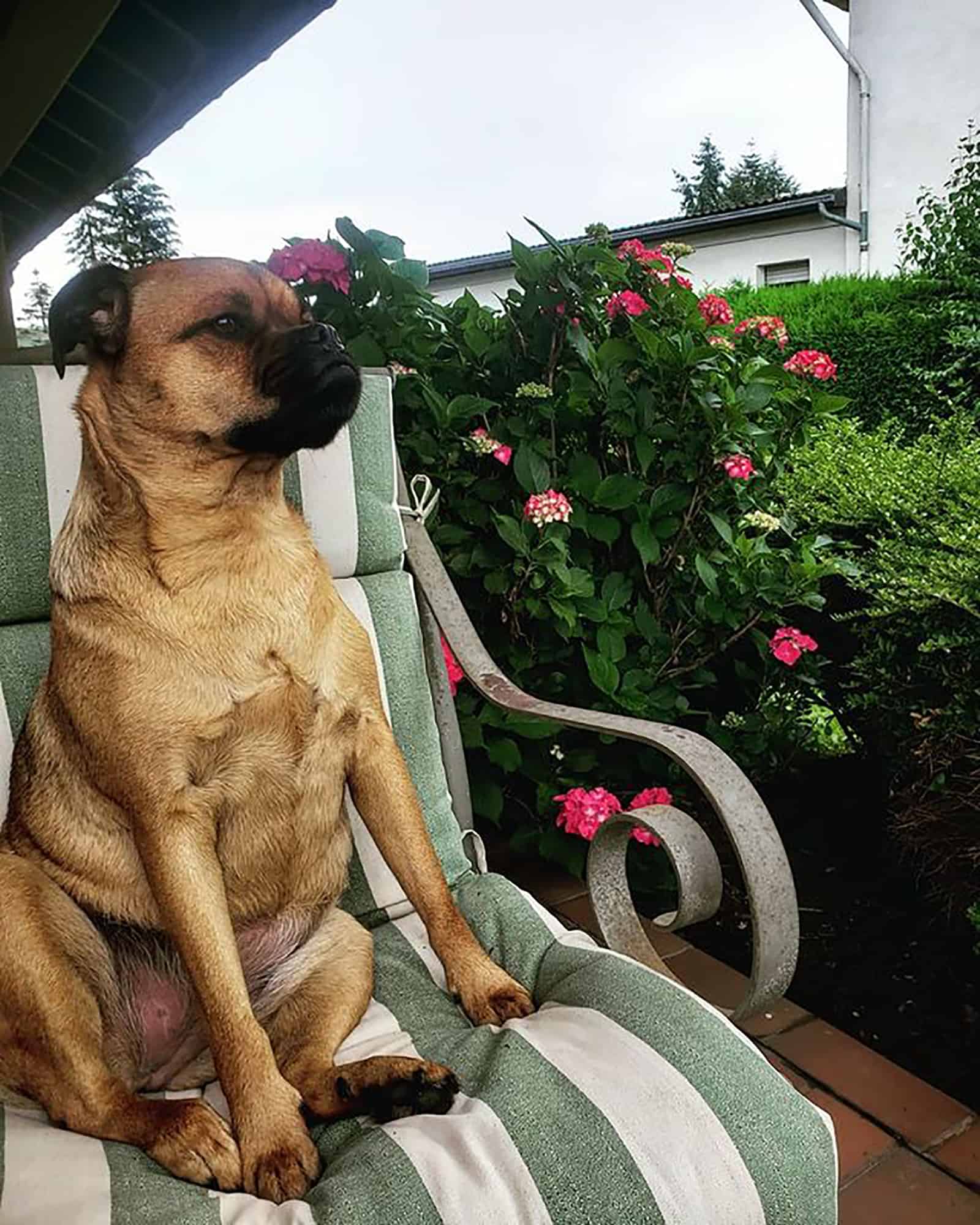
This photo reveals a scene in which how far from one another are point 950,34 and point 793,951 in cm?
997

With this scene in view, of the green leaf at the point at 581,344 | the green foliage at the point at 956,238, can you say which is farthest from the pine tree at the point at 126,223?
the green foliage at the point at 956,238

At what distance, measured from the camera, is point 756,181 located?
2345 cm

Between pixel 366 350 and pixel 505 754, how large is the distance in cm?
101

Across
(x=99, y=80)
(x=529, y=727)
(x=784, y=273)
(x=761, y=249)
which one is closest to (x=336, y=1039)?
(x=529, y=727)

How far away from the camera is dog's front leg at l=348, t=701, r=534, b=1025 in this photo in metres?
1.50

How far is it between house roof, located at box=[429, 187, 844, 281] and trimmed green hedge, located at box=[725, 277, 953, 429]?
8.87 feet

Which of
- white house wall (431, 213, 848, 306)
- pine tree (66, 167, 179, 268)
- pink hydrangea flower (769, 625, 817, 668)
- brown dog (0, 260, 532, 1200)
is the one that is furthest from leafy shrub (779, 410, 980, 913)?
white house wall (431, 213, 848, 306)

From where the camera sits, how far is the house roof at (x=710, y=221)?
32.5 ft

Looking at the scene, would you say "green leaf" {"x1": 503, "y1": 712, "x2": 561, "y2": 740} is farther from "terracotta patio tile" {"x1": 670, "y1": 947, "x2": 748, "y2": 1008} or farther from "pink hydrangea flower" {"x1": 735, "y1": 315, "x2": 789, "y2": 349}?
"pink hydrangea flower" {"x1": 735, "y1": 315, "x2": 789, "y2": 349}

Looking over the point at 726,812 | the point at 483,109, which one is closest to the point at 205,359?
the point at 726,812

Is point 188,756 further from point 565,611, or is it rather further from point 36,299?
point 36,299

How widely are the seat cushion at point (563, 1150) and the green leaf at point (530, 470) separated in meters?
1.28

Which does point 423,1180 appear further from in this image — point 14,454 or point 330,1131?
point 14,454

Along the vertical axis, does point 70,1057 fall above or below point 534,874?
above
